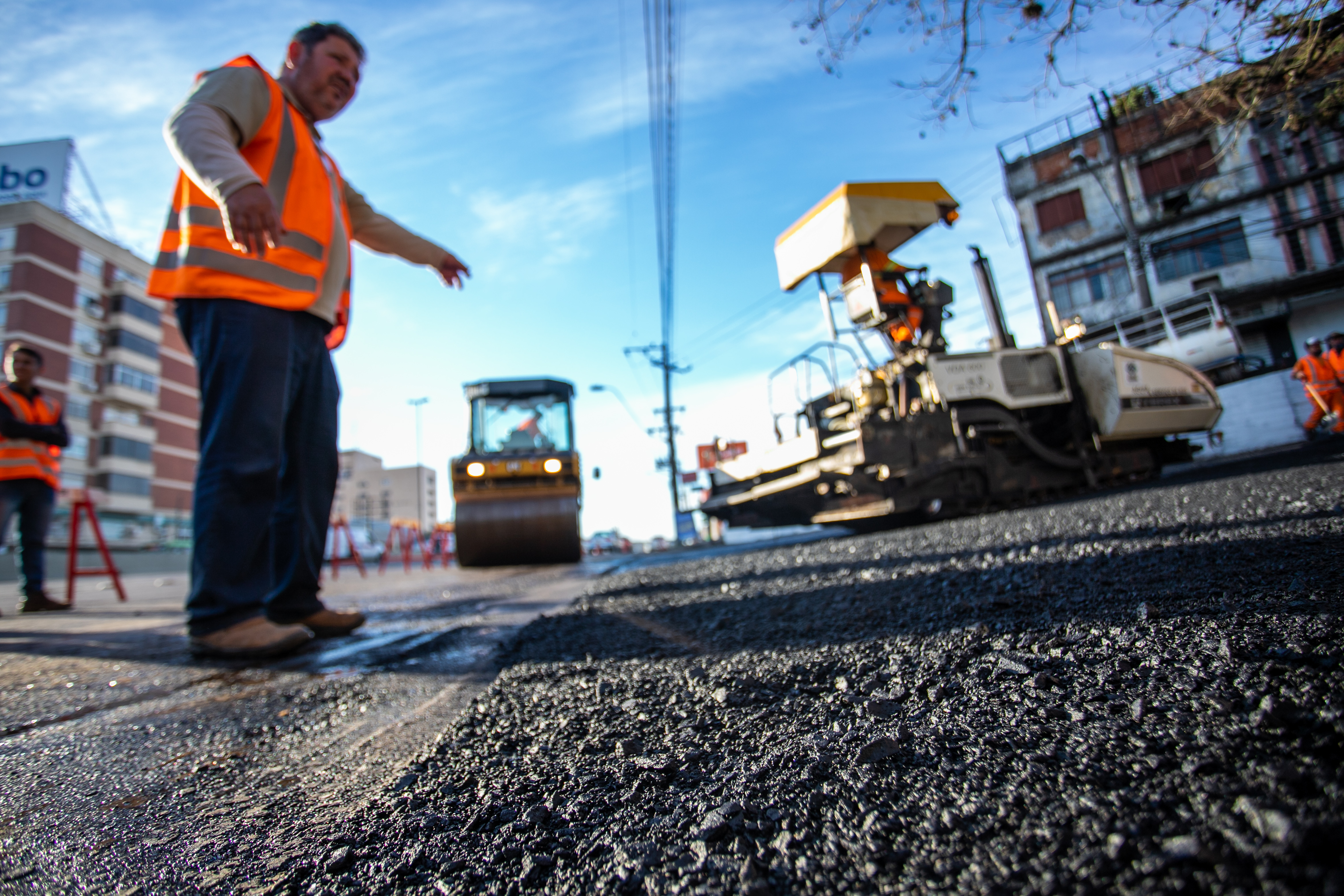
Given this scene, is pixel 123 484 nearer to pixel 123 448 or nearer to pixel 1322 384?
pixel 123 448

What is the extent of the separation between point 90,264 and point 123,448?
11175 millimetres

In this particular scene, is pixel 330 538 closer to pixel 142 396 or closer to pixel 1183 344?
pixel 1183 344

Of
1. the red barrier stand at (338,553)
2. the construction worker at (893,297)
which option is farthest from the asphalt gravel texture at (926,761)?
the red barrier stand at (338,553)

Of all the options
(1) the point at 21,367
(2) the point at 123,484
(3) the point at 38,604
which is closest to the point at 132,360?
(2) the point at 123,484

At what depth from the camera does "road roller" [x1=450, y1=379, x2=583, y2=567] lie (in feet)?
26.8

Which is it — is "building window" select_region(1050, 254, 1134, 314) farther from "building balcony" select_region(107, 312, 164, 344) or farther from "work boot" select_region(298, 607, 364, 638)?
"building balcony" select_region(107, 312, 164, 344)

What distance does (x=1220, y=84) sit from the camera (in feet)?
9.12

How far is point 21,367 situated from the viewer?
16.2ft

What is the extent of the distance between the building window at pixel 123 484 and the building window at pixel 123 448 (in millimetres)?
1111

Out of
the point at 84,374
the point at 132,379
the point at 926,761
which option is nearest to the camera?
the point at 926,761

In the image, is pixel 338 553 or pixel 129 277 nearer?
pixel 338 553

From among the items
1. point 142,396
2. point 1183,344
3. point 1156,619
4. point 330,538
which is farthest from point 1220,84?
point 142,396

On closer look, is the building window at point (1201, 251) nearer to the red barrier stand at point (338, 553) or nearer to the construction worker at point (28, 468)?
the red barrier stand at point (338, 553)

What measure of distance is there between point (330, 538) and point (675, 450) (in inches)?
601
